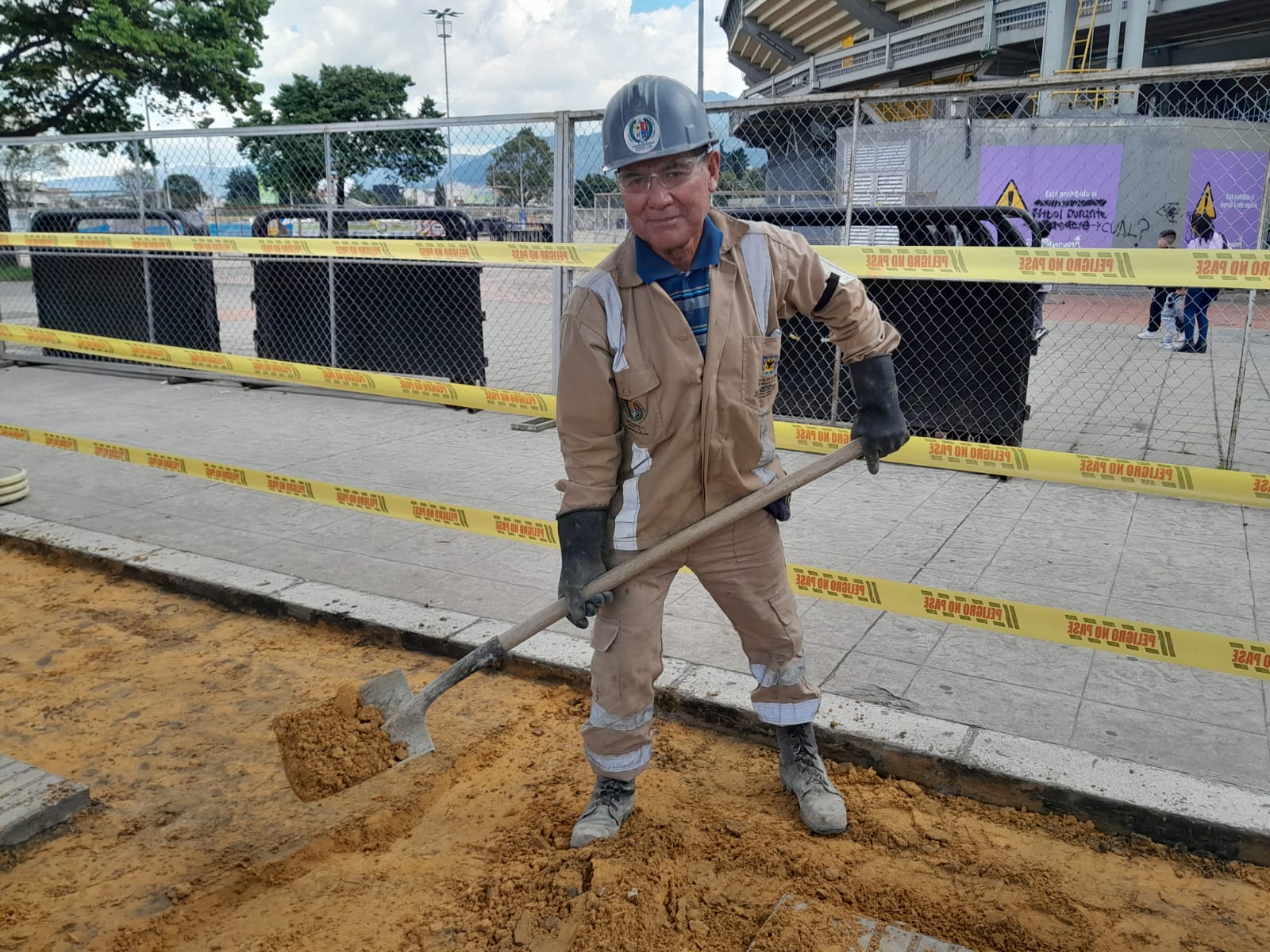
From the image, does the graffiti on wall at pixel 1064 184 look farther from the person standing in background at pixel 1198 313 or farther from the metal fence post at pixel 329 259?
the metal fence post at pixel 329 259

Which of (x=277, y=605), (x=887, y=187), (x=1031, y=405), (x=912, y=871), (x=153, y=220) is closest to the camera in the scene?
(x=912, y=871)

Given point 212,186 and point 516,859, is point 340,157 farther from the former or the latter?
point 516,859

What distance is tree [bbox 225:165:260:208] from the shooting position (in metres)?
10.1

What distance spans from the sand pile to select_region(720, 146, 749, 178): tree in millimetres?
7076

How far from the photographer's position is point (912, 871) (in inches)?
105

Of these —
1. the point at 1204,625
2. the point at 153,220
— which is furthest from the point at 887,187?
the point at 1204,625

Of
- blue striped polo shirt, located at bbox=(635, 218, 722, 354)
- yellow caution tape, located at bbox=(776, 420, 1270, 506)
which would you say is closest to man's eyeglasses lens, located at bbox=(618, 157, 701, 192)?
blue striped polo shirt, located at bbox=(635, 218, 722, 354)

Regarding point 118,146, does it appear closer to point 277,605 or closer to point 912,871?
point 277,605

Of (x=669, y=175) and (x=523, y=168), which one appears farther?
(x=523, y=168)

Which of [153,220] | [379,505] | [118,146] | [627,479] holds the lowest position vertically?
[379,505]

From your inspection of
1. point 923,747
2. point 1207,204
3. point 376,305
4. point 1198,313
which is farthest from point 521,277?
point 923,747

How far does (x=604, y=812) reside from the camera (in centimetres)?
282

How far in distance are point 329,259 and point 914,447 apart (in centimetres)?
679

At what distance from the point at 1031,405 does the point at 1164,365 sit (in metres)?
3.51
